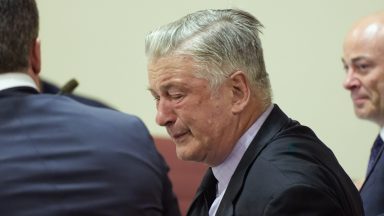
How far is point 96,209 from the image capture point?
1401 millimetres

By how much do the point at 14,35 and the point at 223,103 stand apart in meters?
0.50

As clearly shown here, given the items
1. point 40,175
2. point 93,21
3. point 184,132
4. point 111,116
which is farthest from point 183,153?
point 93,21

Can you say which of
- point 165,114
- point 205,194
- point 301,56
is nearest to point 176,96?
point 165,114

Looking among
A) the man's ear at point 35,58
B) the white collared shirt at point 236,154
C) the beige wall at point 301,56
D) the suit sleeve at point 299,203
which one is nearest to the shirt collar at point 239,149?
the white collared shirt at point 236,154

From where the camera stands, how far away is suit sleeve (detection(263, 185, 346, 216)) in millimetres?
1468

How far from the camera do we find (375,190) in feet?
7.26

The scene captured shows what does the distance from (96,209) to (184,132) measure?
0.42 meters

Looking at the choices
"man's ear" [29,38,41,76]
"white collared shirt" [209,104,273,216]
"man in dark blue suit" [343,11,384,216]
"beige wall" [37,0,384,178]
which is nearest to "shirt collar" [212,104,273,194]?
"white collared shirt" [209,104,273,216]

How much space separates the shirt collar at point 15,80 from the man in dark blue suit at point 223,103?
1.14 feet

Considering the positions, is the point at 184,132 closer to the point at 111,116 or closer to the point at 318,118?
the point at 111,116

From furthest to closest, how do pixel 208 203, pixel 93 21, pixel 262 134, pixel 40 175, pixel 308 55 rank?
pixel 93 21
pixel 308 55
pixel 208 203
pixel 262 134
pixel 40 175

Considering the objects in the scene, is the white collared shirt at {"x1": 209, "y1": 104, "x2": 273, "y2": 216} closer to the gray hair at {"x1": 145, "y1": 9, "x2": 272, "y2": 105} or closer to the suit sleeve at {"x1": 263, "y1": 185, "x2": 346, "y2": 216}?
the gray hair at {"x1": 145, "y1": 9, "x2": 272, "y2": 105}

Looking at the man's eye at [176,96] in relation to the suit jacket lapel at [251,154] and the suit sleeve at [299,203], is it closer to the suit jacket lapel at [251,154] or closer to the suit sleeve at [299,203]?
the suit jacket lapel at [251,154]

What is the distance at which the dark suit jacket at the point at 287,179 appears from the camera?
1.49m
